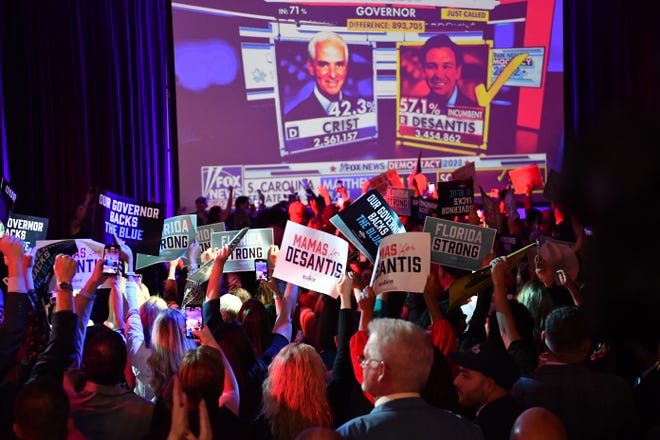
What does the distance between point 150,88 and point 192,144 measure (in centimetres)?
122

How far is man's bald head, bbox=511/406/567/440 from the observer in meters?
2.38

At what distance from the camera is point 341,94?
13.1 meters

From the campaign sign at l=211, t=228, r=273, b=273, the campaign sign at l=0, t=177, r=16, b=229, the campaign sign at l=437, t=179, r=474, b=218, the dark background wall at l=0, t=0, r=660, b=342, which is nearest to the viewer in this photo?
the campaign sign at l=0, t=177, r=16, b=229

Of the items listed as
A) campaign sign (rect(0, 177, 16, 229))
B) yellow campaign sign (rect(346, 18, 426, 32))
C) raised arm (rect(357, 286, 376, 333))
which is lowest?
raised arm (rect(357, 286, 376, 333))

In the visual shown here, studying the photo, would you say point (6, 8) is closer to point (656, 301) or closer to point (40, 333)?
point (40, 333)

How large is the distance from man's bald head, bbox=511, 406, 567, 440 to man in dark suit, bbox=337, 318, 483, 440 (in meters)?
0.14

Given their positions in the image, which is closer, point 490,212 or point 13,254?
point 13,254

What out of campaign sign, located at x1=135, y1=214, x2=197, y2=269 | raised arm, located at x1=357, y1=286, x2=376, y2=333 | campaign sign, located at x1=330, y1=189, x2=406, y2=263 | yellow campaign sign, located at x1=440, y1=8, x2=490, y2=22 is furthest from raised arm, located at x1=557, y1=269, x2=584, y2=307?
yellow campaign sign, located at x1=440, y1=8, x2=490, y2=22

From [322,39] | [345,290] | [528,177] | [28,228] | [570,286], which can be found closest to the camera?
[345,290]

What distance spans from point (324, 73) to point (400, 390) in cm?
1116

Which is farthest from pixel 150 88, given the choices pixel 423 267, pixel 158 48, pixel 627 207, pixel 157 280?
pixel 627 207

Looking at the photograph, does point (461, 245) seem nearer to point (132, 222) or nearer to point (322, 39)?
point (132, 222)

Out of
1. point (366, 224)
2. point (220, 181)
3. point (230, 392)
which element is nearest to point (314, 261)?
point (366, 224)

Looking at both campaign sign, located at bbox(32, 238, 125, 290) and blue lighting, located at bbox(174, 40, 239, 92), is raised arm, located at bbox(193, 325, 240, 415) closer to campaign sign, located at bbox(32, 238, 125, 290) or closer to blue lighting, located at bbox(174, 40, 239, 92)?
campaign sign, located at bbox(32, 238, 125, 290)
